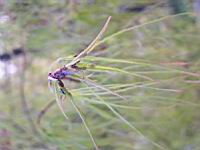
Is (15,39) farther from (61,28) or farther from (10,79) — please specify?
(10,79)

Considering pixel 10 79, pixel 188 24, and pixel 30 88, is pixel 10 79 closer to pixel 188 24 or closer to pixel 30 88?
pixel 30 88

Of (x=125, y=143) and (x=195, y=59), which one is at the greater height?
(x=195, y=59)

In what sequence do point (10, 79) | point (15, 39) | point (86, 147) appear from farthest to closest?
point (10, 79) → point (15, 39) → point (86, 147)

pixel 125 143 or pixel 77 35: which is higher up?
pixel 77 35

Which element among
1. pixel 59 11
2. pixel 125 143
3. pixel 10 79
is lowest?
pixel 125 143

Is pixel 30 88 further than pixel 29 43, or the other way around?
pixel 30 88

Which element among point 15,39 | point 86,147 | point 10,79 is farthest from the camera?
point 10,79

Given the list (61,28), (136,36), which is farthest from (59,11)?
(136,36)

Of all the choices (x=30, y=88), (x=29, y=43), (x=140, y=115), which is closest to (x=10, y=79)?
(x=30, y=88)

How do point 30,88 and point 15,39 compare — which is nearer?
point 15,39
